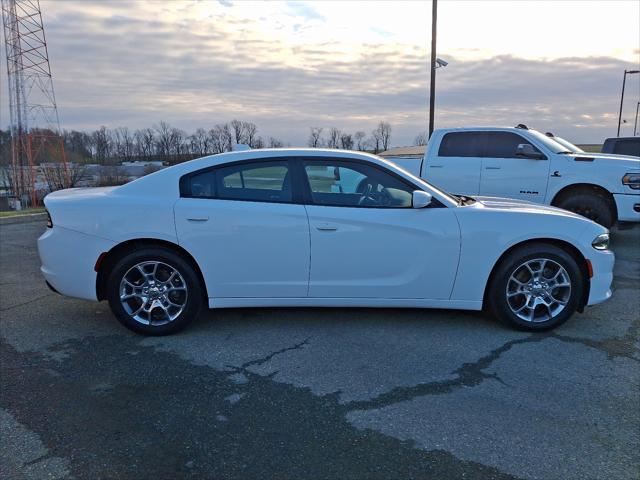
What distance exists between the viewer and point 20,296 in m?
5.30

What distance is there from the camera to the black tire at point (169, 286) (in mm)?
4023

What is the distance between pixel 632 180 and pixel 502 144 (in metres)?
2.11

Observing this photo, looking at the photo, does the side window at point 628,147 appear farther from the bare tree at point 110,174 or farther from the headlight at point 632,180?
the bare tree at point 110,174

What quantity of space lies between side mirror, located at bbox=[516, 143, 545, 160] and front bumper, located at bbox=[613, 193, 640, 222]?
1.36 m

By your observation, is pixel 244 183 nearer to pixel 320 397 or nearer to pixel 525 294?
pixel 320 397

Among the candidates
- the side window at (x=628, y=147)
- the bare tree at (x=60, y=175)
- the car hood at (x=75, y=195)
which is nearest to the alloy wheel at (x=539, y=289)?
the car hood at (x=75, y=195)

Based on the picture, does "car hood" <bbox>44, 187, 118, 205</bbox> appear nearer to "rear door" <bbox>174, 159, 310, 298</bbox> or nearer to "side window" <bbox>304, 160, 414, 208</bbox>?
"rear door" <bbox>174, 159, 310, 298</bbox>

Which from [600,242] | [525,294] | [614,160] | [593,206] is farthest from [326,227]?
[614,160]

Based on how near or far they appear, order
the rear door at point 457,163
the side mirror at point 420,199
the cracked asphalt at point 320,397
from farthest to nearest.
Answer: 1. the rear door at point 457,163
2. the side mirror at point 420,199
3. the cracked asphalt at point 320,397

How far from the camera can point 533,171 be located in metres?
8.06

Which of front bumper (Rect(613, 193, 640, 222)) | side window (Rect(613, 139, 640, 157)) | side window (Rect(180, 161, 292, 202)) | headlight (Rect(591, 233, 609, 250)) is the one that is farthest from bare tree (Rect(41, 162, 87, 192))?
headlight (Rect(591, 233, 609, 250))

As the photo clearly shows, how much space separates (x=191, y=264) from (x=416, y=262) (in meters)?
2.00

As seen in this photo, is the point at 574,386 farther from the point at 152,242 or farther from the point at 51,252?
the point at 51,252

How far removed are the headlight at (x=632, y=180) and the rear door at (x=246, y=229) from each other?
Answer: 6.29 m
